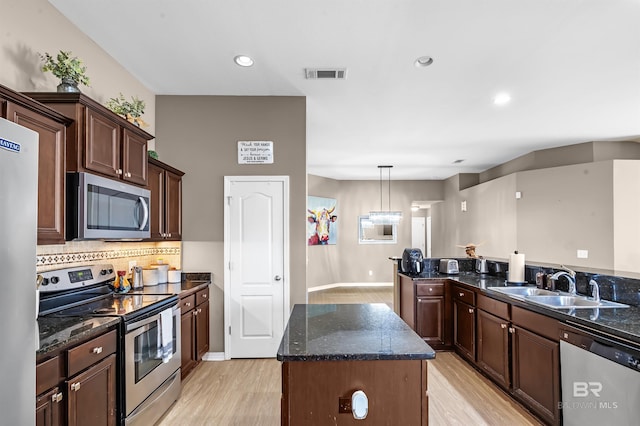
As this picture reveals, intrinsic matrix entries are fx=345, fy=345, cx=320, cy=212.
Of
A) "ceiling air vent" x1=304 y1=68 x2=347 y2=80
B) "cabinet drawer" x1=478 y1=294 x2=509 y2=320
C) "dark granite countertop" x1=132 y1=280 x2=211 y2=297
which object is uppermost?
"ceiling air vent" x1=304 y1=68 x2=347 y2=80

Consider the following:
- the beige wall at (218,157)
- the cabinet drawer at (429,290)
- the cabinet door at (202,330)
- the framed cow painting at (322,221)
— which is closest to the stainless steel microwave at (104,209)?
the beige wall at (218,157)

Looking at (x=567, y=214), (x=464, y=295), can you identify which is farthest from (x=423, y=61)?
(x=567, y=214)

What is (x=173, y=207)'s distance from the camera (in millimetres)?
3699

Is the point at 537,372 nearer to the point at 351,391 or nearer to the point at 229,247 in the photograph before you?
the point at 351,391

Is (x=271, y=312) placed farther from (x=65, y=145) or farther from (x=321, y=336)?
(x=65, y=145)

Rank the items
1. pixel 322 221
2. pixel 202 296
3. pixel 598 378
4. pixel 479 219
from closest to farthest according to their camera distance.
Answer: pixel 598 378, pixel 202 296, pixel 479 219, pixel 322 221

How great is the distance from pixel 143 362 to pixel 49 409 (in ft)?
2.56

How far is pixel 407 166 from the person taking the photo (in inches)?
306

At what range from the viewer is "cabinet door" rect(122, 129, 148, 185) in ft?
8.46

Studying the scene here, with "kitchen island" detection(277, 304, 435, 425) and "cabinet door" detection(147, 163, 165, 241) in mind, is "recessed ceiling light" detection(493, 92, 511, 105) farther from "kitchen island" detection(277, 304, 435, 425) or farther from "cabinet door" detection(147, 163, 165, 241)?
"cabinet door" detection(147, 163, 165, 241)

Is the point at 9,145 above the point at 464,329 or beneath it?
above

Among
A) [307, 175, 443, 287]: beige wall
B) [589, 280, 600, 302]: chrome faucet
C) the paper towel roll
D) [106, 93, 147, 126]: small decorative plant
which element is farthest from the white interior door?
[106, 93, 147, 126]: small decorative plant

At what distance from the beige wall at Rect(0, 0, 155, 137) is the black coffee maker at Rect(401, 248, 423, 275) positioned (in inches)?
151

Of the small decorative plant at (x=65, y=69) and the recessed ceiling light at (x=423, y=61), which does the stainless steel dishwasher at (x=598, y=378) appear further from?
the small decorative plant at (x=65, y=69)
